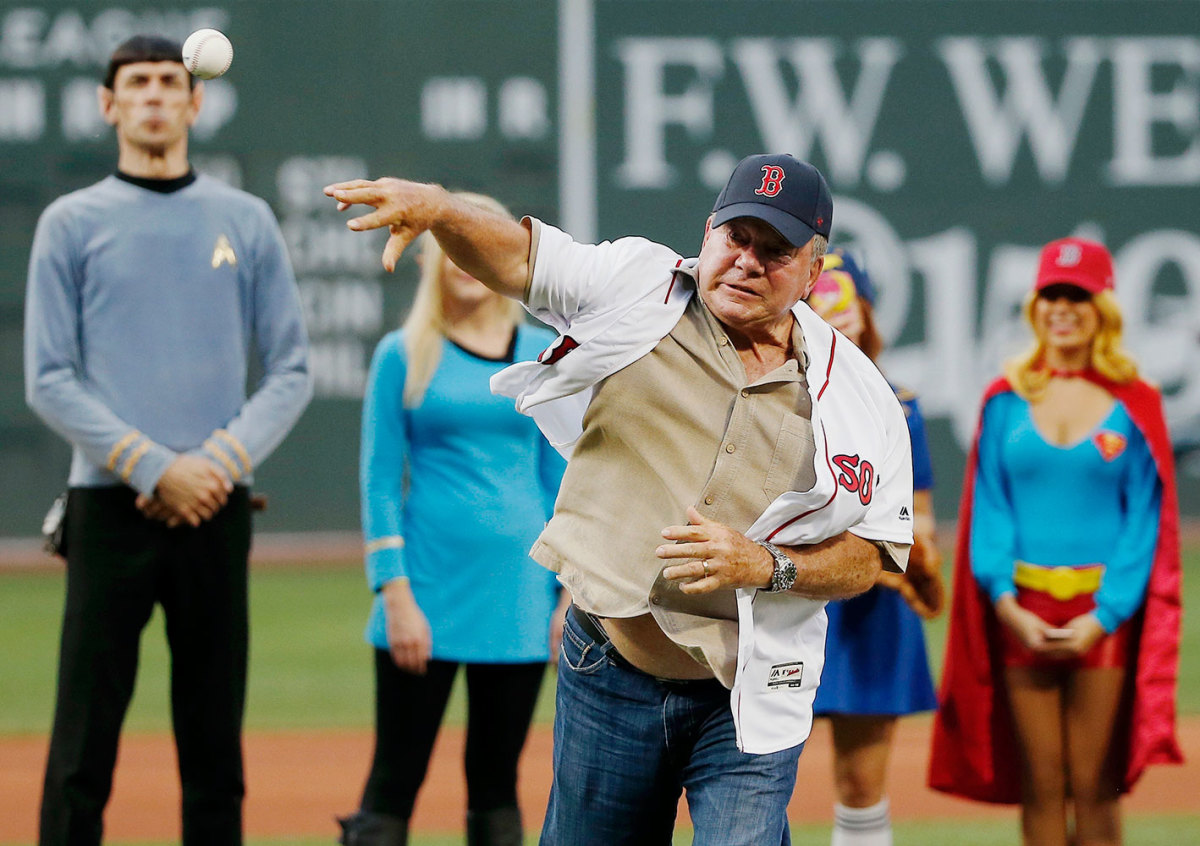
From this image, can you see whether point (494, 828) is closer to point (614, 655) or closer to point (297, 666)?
point (614, 655)

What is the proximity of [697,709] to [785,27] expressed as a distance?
11.5m

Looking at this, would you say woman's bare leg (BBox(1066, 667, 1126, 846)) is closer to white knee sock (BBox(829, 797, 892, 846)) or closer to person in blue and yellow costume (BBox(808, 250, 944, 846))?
person in blue and yellow costume (BBox(808, 250, 944, 846))

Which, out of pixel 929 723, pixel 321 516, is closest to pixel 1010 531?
pixel 929 723

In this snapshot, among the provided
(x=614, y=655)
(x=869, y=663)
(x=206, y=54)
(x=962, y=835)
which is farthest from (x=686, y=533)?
(x=962, y=835)

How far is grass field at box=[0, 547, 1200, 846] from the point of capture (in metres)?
6.34

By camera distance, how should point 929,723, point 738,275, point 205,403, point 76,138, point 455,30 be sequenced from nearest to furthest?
point 738,275
point 205,403
point 929,723
point 76,138
point 455,30

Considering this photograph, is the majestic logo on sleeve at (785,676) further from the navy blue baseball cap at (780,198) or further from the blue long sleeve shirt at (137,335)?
the blue long sleeve shirt at (137,335)

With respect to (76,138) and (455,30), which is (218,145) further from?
(455,30)

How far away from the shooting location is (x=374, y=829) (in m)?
4.70

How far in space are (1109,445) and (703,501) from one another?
2210mm

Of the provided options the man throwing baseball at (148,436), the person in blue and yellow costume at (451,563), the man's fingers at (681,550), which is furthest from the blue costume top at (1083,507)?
the man throwing baseball at (148,436)

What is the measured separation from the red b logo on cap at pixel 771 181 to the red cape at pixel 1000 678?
83.0 inches

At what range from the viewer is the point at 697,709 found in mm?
3424

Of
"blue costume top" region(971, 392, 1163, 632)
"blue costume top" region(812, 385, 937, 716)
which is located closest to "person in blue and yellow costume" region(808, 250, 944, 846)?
"blue costume top" region(812, 385, 937, 716)
